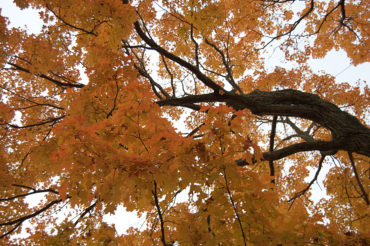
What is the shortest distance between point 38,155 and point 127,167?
2.77 ft

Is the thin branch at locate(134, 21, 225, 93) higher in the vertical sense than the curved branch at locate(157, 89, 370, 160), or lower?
higher

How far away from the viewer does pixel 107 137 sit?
1708 millimetres

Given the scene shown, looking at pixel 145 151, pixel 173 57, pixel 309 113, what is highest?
pixel 173 57

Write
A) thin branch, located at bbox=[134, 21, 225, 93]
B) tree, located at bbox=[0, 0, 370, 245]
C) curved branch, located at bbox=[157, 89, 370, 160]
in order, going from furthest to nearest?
curved branch, located at bbox=[157, 89, 370, 160] < thin branch, located at bbox=[134, 21, 225, 93] < tree, located at bbox=[0, 0, 370, 245]

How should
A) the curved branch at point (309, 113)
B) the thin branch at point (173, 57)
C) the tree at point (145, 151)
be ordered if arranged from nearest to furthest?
the tree at point (145, 151) → the thin branch at point (173, 57) → the curved branch at point (309, 113)

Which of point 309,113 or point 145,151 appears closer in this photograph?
point 145,151

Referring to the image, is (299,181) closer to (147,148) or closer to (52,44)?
(147,148)

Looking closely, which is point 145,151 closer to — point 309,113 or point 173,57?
point 173,57

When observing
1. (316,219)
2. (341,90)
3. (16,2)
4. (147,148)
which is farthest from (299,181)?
(16,2)

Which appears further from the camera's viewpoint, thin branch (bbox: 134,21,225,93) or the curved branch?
the curved branch

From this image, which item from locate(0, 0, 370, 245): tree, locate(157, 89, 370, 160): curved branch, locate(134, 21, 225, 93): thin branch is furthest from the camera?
locate(157, 89, 370, 160): curved branch

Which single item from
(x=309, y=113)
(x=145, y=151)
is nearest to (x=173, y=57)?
(x=145, y=151)

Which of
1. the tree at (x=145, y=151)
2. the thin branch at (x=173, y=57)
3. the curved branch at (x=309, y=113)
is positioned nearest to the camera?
the tree at (x=145, y=151)

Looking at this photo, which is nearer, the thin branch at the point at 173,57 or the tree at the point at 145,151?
the tree at the point at 145,151
